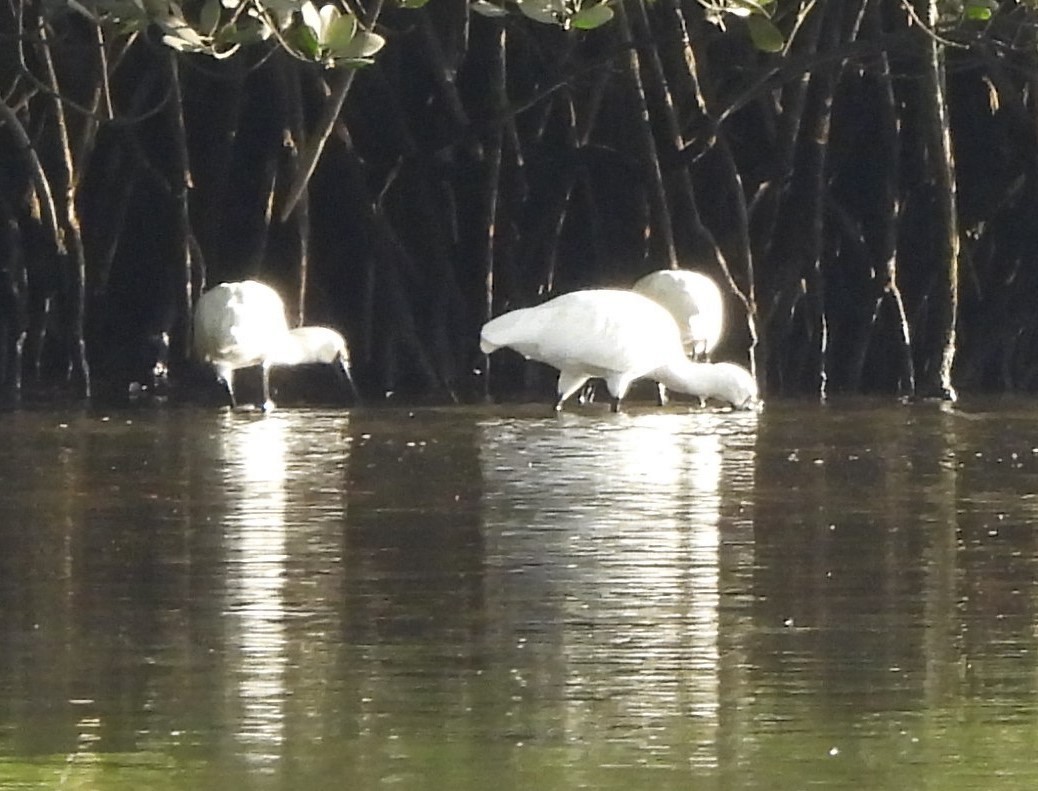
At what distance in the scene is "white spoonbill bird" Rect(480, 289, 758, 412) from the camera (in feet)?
29.3

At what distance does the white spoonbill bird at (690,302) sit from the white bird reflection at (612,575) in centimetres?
224

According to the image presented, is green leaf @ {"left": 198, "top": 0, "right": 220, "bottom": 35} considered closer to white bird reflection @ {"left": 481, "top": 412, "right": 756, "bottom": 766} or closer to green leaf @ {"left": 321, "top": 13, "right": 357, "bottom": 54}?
green leaf @ {"left": 321, "top": 13, "right": 357, "bottom": 54}

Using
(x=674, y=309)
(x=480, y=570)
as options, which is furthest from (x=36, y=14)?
(x=480, y=570)

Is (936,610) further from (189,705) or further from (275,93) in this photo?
(275,93)

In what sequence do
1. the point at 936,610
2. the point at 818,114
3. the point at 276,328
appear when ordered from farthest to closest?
the point at 818,114 < the point at 276,328 < the point at 936,610

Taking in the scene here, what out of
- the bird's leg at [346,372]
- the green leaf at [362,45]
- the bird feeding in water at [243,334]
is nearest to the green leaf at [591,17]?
the green leaf at [362,45]

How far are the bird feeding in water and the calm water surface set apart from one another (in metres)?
2.09

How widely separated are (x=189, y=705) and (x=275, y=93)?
810cm

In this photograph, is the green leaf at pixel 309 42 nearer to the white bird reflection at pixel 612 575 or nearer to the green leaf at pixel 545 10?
the green leaf at pixel 545 10

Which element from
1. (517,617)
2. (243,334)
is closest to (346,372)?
(243,334)

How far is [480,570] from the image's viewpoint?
4.95 metres

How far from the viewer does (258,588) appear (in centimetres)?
471

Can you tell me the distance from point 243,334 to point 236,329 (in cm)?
3

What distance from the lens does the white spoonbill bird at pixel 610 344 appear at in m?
8.93
